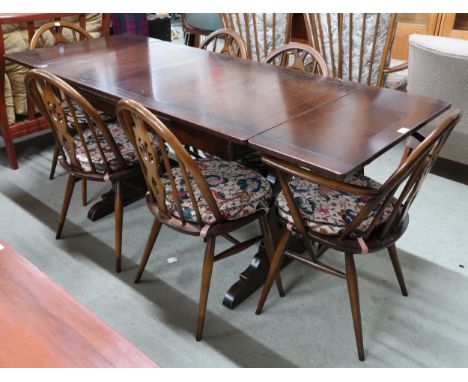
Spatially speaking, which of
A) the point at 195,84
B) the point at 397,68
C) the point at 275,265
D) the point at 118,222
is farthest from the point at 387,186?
the point at 397,68

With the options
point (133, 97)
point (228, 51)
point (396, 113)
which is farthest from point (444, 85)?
point (133, 97)

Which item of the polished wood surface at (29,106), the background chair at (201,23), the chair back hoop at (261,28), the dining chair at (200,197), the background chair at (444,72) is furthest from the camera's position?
the background chair at (201,23)

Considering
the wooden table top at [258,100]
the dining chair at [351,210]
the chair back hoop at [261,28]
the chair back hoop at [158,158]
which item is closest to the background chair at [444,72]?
the wooden table top at [258,100]

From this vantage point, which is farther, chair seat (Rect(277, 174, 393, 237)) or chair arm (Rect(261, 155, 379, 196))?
chair seat (Rect(277, 174, 393, 237))

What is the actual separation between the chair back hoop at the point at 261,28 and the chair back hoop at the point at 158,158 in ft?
5.40

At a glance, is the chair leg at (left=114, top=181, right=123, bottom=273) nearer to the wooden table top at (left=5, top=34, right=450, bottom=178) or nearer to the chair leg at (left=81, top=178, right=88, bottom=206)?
the wooden table top at (left=5, top=34, right=450, bottom=178)

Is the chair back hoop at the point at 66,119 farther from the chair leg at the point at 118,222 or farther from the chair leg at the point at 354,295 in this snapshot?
the chair leg at the point at 354,295

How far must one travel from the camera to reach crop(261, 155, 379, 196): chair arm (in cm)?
124

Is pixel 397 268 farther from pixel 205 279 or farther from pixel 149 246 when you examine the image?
pixel 149 246

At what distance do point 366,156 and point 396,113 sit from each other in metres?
0.36

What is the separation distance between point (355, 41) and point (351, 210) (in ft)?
4.99

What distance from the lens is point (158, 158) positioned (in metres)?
1.48

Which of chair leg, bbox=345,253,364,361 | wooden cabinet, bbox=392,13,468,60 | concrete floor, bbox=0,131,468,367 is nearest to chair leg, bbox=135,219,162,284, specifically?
concrete floor, bbox=0,131,468,367

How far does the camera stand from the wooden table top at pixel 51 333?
967 mm
